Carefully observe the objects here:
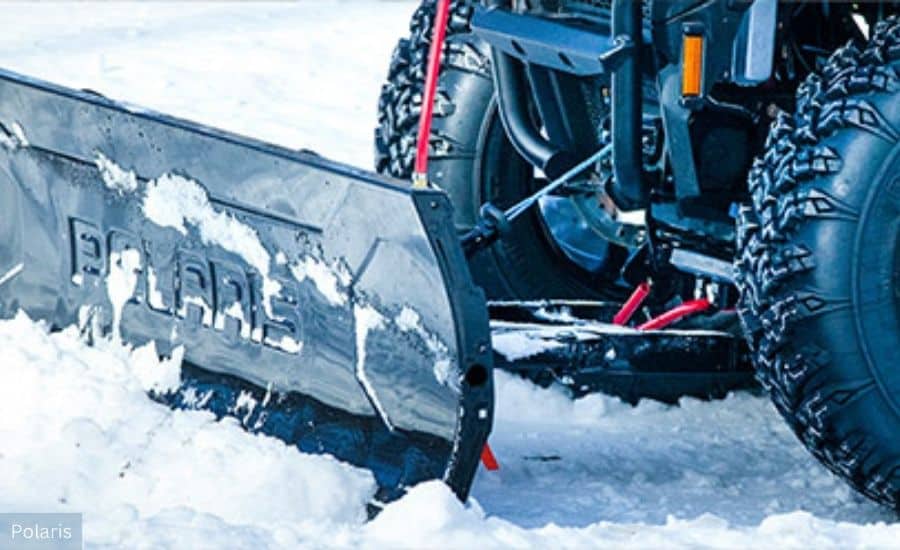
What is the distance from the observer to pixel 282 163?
5004 mm

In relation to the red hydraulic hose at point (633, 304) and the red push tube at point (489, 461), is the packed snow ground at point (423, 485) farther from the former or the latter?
the red hydraulic hose at point (633, 304)

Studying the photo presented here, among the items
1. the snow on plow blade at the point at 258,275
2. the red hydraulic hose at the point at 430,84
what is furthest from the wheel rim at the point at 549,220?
the snow on plow blade at the point at 258,275

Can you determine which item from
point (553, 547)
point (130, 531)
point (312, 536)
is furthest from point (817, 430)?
point (130, 531)

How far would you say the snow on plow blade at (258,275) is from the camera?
15.6ft

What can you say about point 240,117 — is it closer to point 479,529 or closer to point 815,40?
point 815,40

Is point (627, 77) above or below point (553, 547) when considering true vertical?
above

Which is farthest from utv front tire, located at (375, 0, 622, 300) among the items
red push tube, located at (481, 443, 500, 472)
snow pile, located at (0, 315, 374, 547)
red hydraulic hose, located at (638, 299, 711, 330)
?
snow pile, located at (0, 315, 374, 547)

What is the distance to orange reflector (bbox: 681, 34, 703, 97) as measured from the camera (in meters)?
5.45

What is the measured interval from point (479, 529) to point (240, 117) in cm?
556

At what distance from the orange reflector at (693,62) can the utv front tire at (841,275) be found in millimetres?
405

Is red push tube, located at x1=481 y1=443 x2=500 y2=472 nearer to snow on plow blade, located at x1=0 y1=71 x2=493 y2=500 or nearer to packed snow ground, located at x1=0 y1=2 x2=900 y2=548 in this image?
packed snow ground, located at x1=0 y1=2 x2=900 y2=548

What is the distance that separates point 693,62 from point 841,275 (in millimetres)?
715

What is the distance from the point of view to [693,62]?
545 centimetres

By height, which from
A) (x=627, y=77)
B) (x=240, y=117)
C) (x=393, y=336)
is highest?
(x=627, y=77)
